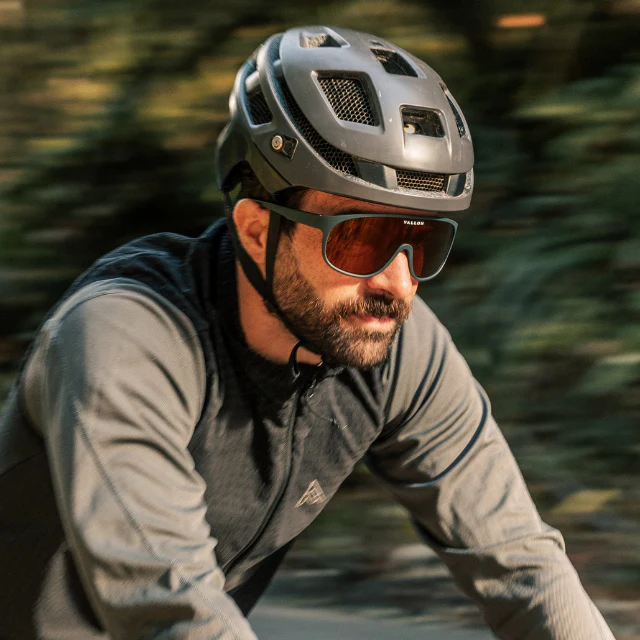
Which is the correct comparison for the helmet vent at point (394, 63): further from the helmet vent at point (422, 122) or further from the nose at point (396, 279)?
the nose at point (396, 279)

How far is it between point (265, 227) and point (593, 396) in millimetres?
1866

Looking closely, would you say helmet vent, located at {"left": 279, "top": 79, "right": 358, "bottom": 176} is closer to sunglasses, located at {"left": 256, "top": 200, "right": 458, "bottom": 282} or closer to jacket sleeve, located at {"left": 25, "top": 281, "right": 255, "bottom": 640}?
sunglasses, located at {"left": 256, "top": 200, "right": 458, "bottom": 282}

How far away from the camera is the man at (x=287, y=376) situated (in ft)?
6.25

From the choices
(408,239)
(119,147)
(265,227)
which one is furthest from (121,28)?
(408,239)

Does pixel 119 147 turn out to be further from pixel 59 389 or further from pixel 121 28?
pixel 59 389

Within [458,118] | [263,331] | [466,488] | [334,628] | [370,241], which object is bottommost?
[334,628]

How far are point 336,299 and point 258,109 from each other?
0.50 meters

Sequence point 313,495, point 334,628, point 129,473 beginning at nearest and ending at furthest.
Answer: point 129,473 → point 313,495 → point 334,628

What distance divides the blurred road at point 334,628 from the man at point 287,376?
105cm

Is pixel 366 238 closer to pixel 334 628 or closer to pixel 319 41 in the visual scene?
pixel 319 41

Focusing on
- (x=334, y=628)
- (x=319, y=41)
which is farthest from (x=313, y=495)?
(x=334, y=628)

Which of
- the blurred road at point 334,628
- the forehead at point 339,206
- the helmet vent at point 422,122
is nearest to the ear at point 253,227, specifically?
the forehead at point 339,206

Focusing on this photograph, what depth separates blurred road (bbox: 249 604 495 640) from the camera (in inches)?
144

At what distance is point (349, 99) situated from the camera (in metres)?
2.29
